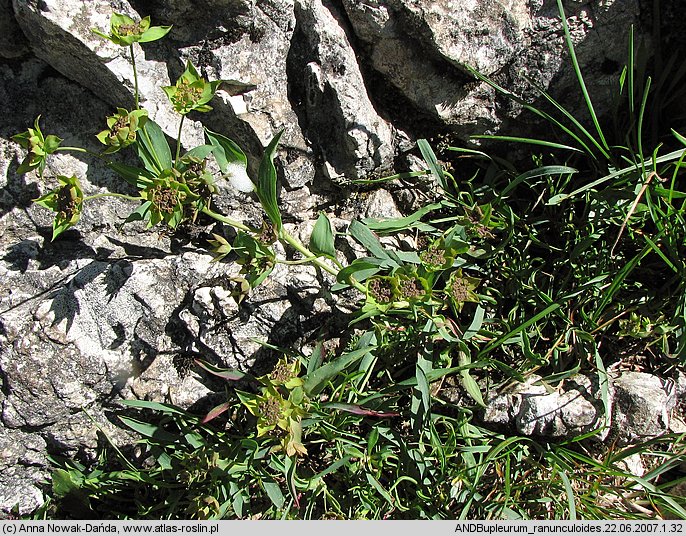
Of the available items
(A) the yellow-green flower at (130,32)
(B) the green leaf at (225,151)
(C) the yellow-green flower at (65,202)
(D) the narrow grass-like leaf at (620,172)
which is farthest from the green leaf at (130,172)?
(D) the narrow grass-like leaf at (620,172)

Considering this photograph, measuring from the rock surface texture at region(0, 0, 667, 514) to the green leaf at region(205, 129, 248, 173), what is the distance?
8.7 inches

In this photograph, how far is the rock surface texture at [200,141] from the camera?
92.6 inches

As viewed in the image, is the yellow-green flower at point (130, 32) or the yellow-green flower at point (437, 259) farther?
the yellow-green flower at point (437, 259)

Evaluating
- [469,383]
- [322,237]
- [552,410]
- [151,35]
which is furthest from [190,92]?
[552,410]

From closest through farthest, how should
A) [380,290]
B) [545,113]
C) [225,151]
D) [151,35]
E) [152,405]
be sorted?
1. [151,35]
2. [380,290]
3. [225,151]
4. [152,405]
5. [545,113]

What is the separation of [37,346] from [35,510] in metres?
0.75

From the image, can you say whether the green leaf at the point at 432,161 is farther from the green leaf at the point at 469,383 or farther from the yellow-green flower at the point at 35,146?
the yellow-green flower at the point at 35,146

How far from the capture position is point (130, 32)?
202 centimetres

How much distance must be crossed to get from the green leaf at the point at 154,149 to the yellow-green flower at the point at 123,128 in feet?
0.20

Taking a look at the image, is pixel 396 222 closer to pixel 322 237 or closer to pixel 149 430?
pixel 322 237

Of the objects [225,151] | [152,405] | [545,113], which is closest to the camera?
[225,151]

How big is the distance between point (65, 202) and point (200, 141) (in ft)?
2.14

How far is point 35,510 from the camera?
2.50m

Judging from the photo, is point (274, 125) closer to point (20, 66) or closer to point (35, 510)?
point (20, 66)
